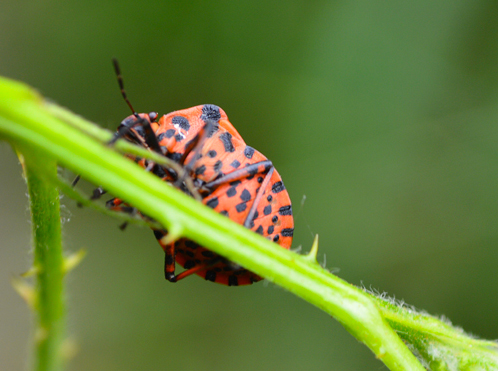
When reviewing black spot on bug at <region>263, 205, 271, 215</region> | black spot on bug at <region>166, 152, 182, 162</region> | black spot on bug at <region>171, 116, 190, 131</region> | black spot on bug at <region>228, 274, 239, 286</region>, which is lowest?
black spot on bug at <region>228, 274, 239, 286</region>

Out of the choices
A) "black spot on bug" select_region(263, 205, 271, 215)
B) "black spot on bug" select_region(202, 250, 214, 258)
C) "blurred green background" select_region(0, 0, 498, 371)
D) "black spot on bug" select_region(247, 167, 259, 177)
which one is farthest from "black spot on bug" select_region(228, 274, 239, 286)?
"blurred green background" select_region(0, 0, 498, 371)

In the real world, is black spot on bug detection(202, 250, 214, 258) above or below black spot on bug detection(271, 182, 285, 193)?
below

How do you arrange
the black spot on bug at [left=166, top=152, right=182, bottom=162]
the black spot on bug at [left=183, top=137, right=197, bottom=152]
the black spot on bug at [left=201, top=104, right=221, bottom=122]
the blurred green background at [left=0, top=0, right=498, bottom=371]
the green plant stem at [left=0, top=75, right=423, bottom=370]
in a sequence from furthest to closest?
the blurred green background at [left=0, top=0, right=498, bottom=371]
the black spot on bug at [left=201, top=104, right=221, bottom=122]
the black spot on bug at [left=166, top=152, right=182, bottom=162]
the black spot on bug at [left=183, top=137, right=197, bottom=152]
the green plant stem at [left=0, top=75, right=423, bottom=370]

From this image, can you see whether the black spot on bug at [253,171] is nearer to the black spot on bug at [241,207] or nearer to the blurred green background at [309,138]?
the black spot on bug at [241,207]

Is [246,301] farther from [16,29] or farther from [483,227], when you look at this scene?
[16,29]

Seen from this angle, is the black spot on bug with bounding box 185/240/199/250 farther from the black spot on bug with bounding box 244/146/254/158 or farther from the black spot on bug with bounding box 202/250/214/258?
the black spot on bug with bounding box 244/146/254/158

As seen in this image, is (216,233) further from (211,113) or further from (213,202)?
(211,113)

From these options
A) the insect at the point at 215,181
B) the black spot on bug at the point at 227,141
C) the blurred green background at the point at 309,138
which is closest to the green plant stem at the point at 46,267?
the insect at the point at 215,181
